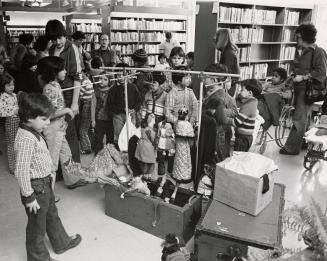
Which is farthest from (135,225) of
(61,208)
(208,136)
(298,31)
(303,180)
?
(298,31)

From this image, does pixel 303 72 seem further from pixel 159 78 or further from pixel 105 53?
pixel 105 53

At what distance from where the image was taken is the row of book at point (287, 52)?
23.7 feet

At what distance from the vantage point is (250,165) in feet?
9.23

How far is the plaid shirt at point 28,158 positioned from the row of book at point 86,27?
7361mm

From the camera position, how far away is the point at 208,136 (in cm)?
329

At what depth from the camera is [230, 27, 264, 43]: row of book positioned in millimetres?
6296

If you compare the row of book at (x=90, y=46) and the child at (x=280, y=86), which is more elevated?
the row of book at (x=90, y=46)

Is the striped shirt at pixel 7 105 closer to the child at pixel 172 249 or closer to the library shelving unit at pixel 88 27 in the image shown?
the child at pixel 172 249

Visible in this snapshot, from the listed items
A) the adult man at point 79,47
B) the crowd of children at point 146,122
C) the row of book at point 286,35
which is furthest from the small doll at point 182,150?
the row of book at point 286,35

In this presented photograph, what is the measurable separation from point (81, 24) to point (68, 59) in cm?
589

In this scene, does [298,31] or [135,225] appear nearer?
[135,225]

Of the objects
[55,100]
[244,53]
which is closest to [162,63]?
[244,53]

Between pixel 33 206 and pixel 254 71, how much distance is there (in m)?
5.60

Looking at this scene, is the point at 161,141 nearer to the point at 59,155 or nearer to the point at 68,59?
the point at 59,155
